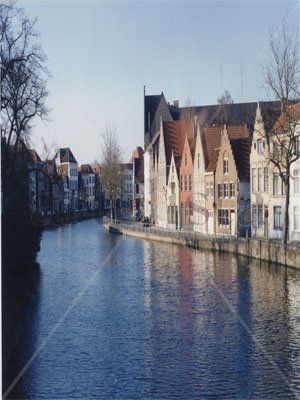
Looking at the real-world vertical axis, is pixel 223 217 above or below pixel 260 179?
below

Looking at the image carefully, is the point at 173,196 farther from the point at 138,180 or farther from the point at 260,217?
the point at 138,180

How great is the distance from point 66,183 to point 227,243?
571cm

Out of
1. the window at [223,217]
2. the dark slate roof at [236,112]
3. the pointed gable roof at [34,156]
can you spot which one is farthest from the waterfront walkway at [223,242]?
the pointed gable roof at [34,156]

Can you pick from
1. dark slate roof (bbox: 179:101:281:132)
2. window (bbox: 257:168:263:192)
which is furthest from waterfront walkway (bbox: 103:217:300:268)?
dark slate roof (bbox: 179:101:281:132)

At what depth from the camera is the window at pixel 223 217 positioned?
63.4ft

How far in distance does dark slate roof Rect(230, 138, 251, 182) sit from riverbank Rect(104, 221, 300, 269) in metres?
2.38

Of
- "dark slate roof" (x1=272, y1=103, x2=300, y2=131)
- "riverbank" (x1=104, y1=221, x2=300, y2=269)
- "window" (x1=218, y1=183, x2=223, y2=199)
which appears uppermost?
"dark slate roof" (x1=272, y1=103, x2=300, y2=131)

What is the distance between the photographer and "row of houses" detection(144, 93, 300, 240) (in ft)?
55.5

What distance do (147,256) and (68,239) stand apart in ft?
6.56

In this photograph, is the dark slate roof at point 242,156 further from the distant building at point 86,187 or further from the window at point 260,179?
the distant building at point 86,187

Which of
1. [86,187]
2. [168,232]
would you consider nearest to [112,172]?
[86,187]

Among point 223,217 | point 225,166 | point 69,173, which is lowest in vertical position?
point 223,217

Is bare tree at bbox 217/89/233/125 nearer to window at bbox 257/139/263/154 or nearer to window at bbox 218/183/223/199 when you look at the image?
window at bbox 257/139/263/154

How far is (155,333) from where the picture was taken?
8.00 m
